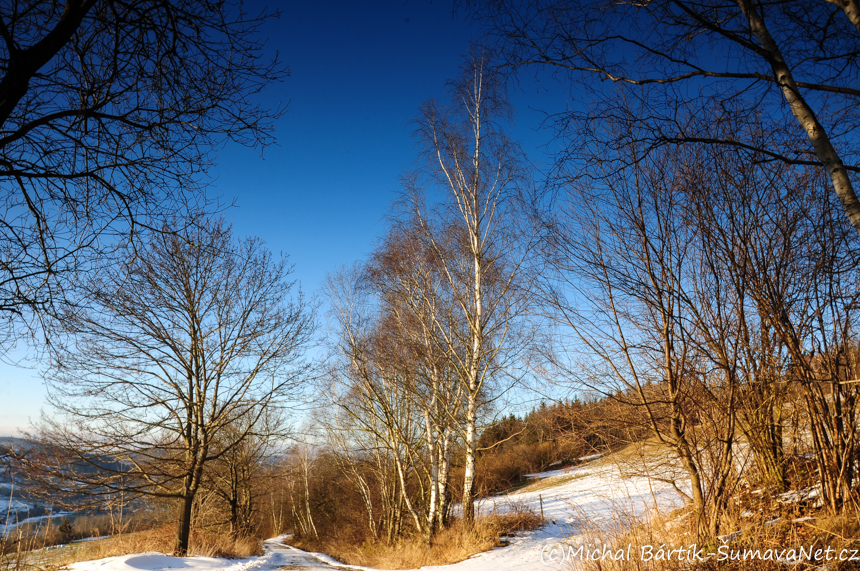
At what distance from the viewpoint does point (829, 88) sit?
3.05m

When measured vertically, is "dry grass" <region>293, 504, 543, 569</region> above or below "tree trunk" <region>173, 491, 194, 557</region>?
below

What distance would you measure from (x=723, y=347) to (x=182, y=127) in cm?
538

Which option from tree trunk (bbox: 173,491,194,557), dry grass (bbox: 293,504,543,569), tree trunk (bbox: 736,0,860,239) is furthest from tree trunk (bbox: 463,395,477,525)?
tree trunk (bbox: 736,0,860,239)

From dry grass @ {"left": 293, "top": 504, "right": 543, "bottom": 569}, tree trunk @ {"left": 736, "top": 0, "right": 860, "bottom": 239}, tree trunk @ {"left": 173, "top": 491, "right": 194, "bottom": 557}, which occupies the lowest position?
dry grass @ {"left": 293, "top": 504, "right": 543, "bottom": 569}

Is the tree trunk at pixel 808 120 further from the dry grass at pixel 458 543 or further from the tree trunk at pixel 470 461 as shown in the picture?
the dry grass at pixel 458 543

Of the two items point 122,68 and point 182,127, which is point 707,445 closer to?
point 182,127

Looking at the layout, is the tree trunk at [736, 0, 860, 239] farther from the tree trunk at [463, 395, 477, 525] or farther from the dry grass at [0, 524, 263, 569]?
the dry grass at [0, 524, 263, 569]

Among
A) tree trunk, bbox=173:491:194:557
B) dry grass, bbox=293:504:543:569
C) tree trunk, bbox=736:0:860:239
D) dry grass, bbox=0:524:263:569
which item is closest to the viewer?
tree trunk, bbox=736:0:860:239

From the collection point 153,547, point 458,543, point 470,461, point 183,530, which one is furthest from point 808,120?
point 153,547

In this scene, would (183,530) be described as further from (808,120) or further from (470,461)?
(808,120)

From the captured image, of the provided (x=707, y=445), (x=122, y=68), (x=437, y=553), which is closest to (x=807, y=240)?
(x=707, y=445)

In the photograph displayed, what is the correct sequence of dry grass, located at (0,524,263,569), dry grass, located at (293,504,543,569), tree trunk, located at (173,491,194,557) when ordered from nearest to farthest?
1. dry grass, located at (293,504,543,569)
2. tree trunk, located at (173,491,194,557)
3. dry grass, located at (0,524,263,569)

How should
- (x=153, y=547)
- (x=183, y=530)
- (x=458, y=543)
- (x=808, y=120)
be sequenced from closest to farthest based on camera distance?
1. (x=808, y=120)
2. (x=458, y=543)
3. (x=183, y=530)
4. (x=153, y=547)

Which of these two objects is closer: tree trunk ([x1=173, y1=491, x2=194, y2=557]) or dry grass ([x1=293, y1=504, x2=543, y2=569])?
dry grass ([x1=293, y1=504, x2=543, y2=569])
